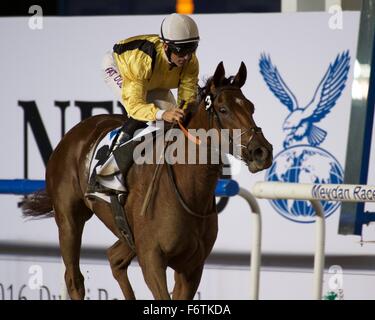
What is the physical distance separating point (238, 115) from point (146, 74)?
0.57m

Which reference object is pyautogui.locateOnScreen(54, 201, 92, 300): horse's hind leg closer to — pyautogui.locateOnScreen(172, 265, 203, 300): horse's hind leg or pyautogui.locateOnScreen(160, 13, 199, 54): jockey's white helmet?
pyautogui.locateOnScreen(172, 265, 203, 300): horse's hind leg

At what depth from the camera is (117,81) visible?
20.3 feet

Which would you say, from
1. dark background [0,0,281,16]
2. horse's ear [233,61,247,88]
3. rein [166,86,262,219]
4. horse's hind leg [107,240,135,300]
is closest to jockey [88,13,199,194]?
rein [166,86,262,219]

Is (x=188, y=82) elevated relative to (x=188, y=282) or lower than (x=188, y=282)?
elevated

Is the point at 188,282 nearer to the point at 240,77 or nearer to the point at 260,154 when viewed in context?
the point at 260,154

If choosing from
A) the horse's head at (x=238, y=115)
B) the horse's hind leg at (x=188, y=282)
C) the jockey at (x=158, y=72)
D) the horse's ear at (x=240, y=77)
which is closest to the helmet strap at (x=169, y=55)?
the jockey at (x=158, y=72)

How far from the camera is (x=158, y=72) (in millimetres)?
5812

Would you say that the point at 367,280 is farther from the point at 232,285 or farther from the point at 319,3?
the point at 319,3

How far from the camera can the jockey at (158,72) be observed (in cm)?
560

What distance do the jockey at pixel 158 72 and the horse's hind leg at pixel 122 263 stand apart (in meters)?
0.54

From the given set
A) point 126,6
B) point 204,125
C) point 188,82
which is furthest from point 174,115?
point 126,6

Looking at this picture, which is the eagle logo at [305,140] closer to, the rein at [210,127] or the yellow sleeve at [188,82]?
the yellow sleeve at [188,82]

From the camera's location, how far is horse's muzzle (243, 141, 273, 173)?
204 inches
